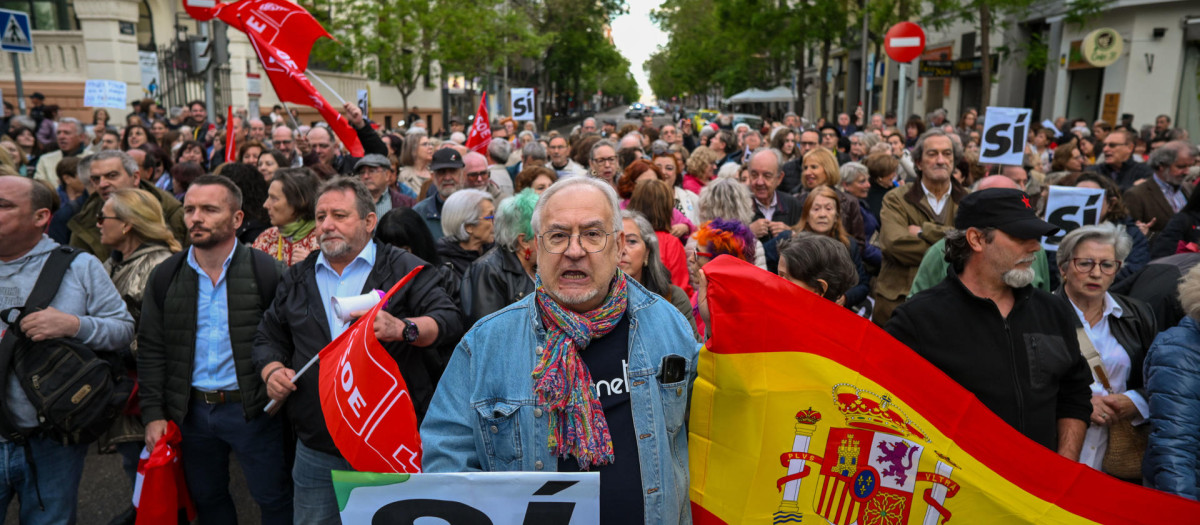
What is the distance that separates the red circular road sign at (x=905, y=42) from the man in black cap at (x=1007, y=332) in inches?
497

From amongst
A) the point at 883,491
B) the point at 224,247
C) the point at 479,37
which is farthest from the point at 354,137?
the point at 479,37

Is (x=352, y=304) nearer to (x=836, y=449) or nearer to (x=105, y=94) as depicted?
(x=836, y=449)

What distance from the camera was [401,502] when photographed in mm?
2162

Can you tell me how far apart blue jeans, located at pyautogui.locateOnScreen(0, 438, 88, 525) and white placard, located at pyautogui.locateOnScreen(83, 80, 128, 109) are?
39.3 feet

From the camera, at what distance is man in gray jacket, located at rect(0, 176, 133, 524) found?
3477 mm

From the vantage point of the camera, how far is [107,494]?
200 inches

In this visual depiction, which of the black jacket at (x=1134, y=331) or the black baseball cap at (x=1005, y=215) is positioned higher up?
the black baseball cap at (x=1005, y=215)

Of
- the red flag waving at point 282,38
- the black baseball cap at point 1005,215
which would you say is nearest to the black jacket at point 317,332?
the black baseball cap at point 1005,215

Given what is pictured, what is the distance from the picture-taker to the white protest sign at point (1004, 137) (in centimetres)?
696

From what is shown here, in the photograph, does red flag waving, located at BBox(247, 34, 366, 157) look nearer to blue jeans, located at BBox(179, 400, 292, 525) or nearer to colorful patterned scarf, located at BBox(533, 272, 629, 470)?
blue jeans, located at BBox(179, 400, 292, 525)

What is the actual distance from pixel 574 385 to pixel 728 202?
3799mm

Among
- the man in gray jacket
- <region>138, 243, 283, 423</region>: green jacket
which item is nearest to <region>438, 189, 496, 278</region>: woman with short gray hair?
<region>138, 243, 283, 423</region>: green jacket

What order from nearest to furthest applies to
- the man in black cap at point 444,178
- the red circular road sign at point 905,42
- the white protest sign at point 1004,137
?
the man in black cap at point 444,178, the white protest sign at point 1004,137, the red circular road sign at point 905,42

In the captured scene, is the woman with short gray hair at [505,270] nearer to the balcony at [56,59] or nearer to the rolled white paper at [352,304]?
the rolled white paper at [352,304]
